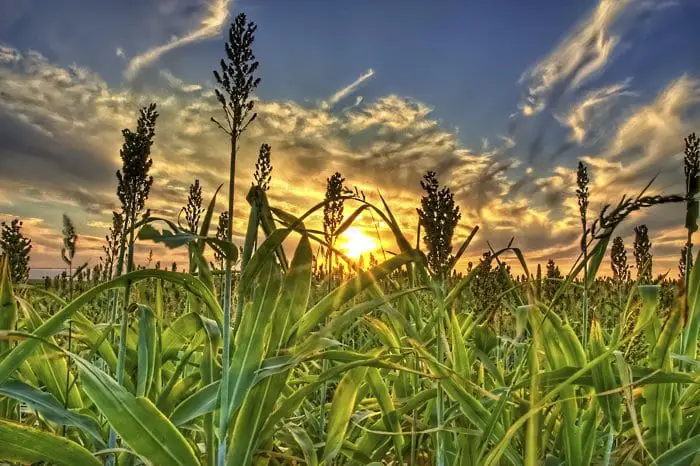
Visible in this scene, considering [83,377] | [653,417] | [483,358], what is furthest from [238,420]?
[653,417]

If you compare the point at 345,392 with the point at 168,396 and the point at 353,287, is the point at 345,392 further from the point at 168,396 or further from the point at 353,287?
the point at 168,396

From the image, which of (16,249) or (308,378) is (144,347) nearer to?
(308,378)

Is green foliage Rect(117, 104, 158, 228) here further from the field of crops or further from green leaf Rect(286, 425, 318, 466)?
green leaf Rect(286, 425, 318, 466)

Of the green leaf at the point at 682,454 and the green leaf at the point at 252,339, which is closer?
the green leaf at the point at 252,339

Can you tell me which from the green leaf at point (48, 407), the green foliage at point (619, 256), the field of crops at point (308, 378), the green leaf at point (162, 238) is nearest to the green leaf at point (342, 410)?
the field of crops at point (308, 378)

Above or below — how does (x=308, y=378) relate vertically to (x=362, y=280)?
below

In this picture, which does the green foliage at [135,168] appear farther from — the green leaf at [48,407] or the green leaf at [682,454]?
the green leaf at [682,454]

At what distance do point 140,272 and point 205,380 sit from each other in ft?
2.14

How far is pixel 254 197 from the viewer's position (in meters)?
1.85

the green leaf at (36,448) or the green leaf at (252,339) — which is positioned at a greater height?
the green leaf at (252,339)

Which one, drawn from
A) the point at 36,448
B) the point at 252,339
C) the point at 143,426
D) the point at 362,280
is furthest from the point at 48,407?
the point at 362,280

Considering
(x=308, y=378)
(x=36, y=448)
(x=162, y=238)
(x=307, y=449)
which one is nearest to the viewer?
(x=162, y=238)

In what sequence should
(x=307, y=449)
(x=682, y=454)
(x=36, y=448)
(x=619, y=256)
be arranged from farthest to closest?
1. (x=619, y=256)
2. (x=307, y=449)
3. (x=682, y=454)
4. (x=36, y=448)

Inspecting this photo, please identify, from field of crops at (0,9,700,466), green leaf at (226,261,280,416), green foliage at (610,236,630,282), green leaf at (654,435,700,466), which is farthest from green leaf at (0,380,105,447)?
green foliage at (610,236,630,282)
